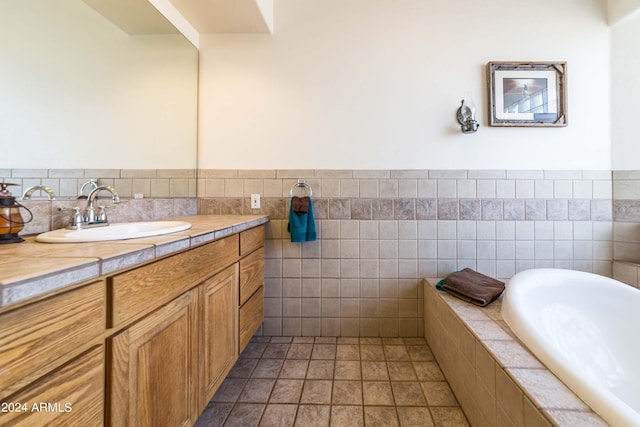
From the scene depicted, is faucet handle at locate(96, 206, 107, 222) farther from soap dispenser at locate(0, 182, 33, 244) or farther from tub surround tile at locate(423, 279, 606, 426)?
tub surround tile at locate(423, 279, 606, 426)

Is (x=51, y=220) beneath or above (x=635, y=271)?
above

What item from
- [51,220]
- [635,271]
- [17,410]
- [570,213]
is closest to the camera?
[17,410]

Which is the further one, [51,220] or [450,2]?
[450,2]

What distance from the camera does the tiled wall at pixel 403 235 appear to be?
1882mm

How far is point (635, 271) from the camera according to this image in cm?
171

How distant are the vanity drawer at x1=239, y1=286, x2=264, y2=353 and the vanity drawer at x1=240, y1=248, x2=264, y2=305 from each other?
47 mm

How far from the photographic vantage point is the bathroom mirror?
98 cm

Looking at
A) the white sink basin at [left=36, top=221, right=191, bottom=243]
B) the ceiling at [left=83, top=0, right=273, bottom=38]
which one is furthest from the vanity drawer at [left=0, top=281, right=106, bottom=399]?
the ceiling at [left=83, top=0, right=273, bottom=38]

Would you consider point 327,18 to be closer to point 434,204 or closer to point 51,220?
point 434,204

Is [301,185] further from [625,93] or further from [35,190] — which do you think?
[625,93]

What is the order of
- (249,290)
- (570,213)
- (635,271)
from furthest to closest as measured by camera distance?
(570,213), (635,271), (249,290)

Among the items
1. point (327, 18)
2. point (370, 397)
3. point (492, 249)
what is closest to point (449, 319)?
point (370, 397)

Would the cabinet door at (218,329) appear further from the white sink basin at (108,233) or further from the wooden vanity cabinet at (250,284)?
the white sink basin at (108,233)

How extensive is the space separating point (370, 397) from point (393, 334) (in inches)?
25.3
